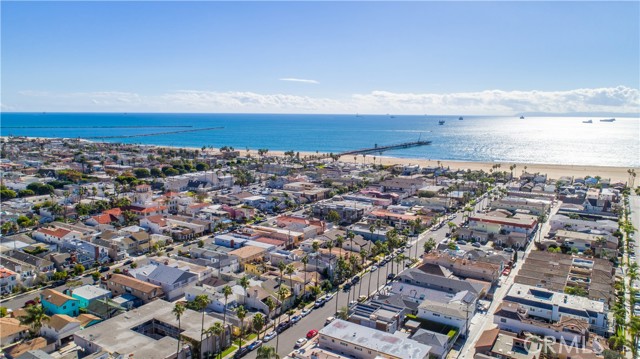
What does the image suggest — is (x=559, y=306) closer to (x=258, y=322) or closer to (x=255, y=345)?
(x=258, y=322)

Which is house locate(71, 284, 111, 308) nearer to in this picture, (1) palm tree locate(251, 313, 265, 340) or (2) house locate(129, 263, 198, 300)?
(2) house locate(129, 263, 198, 300)

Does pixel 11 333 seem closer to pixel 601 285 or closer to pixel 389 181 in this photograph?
pixel 601 285

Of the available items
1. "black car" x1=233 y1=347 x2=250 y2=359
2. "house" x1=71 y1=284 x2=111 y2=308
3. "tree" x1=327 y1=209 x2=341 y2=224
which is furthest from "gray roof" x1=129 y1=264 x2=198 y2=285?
"tree" x1=327 y1=209 x2=341 y2=224

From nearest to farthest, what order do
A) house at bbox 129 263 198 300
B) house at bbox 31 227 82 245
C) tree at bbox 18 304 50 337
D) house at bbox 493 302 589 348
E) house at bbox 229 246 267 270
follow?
tree at bbox 18 304 50 337, house at bbox 493 302 589 348, house at bbox 129 263 198 300, house at bbox 229 246 267 270, house at bbox 31 227 82 245

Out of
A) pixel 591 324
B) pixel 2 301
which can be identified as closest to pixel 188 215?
pixel 2 301

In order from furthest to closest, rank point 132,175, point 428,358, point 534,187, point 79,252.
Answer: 1. point 132,175
2. point 534,187
3. point 79,252
4. point 428,358

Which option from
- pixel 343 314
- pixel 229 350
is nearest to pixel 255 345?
pixel 229 350

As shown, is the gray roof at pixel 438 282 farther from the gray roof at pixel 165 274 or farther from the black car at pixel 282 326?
the gray roof at pixel 165 274

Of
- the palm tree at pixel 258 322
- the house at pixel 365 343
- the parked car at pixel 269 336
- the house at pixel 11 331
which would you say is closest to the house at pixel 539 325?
the house at pixel 365 343

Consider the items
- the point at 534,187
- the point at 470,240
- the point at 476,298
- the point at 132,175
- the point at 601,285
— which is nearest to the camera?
the point at 476,298
